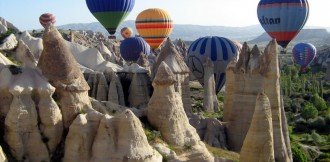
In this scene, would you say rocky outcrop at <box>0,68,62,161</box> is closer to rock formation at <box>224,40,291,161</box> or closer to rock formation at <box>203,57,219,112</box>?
rock formation at <box>224,40,291,161</box>

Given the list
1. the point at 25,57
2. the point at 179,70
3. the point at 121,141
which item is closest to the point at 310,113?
the point at 179,70

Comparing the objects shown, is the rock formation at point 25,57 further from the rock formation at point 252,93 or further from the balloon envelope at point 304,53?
the balloon envelope at point 304,53

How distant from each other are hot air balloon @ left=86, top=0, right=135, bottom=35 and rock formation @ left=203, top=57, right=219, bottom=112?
956 cm

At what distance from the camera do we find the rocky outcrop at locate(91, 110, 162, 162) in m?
12.3

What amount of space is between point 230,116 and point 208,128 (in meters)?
1.05

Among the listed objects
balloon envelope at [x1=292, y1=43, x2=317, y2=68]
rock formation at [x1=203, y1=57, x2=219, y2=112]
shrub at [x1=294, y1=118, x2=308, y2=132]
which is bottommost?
balloon envelope at [x1=292, y1=43, x2=317, y2=68]

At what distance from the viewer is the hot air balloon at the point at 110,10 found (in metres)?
40.8

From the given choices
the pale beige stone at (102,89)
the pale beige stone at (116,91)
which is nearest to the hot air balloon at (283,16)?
the pale beige stone at (116,91)

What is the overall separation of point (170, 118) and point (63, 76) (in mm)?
3300

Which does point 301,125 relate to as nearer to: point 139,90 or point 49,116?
point 139,90

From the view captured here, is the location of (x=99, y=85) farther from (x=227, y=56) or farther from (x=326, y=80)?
(x=326, y=80)

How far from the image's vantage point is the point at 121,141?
40.9 ft

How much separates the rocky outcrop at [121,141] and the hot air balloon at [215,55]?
78.5 ft

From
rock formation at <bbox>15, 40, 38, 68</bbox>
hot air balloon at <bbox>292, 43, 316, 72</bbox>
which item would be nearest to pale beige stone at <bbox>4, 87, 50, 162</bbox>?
rock formation at <bbox>15, 40, 38, 68</bbox>
